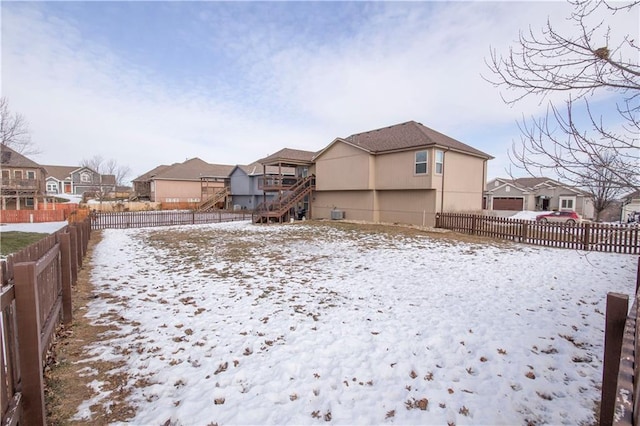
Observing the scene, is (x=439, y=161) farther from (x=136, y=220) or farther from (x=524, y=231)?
(x=136, y=220)

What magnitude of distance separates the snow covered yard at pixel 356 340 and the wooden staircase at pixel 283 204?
13547mm

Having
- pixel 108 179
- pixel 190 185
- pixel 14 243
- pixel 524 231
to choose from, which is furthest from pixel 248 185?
pixel 108 179

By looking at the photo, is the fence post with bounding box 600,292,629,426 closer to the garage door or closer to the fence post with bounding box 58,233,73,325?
the fence post with bounding box 58,233,73,325

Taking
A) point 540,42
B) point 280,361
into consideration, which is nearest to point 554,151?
point 540,42

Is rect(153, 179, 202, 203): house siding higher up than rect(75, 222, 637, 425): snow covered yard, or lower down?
higher up

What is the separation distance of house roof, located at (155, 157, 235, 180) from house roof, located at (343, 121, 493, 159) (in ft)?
90.0

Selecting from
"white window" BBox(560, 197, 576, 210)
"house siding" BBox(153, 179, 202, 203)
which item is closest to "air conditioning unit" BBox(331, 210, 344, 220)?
"house siding" BBox(153, 179, 202, 203)

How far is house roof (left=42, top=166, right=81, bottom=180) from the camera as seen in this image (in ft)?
196

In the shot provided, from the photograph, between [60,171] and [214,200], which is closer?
[214,200]

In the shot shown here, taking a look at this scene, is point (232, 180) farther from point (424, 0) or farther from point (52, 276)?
point (52, 276)

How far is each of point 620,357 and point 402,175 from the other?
18027 millimetres

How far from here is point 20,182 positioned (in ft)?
101

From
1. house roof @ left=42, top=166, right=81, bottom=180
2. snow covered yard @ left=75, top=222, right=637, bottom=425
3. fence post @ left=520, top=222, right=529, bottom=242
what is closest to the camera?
snow covered yard @ left=75, top=222, right=637, bottom=425

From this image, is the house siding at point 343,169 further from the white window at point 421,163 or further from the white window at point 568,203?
the white window at point 568,203
